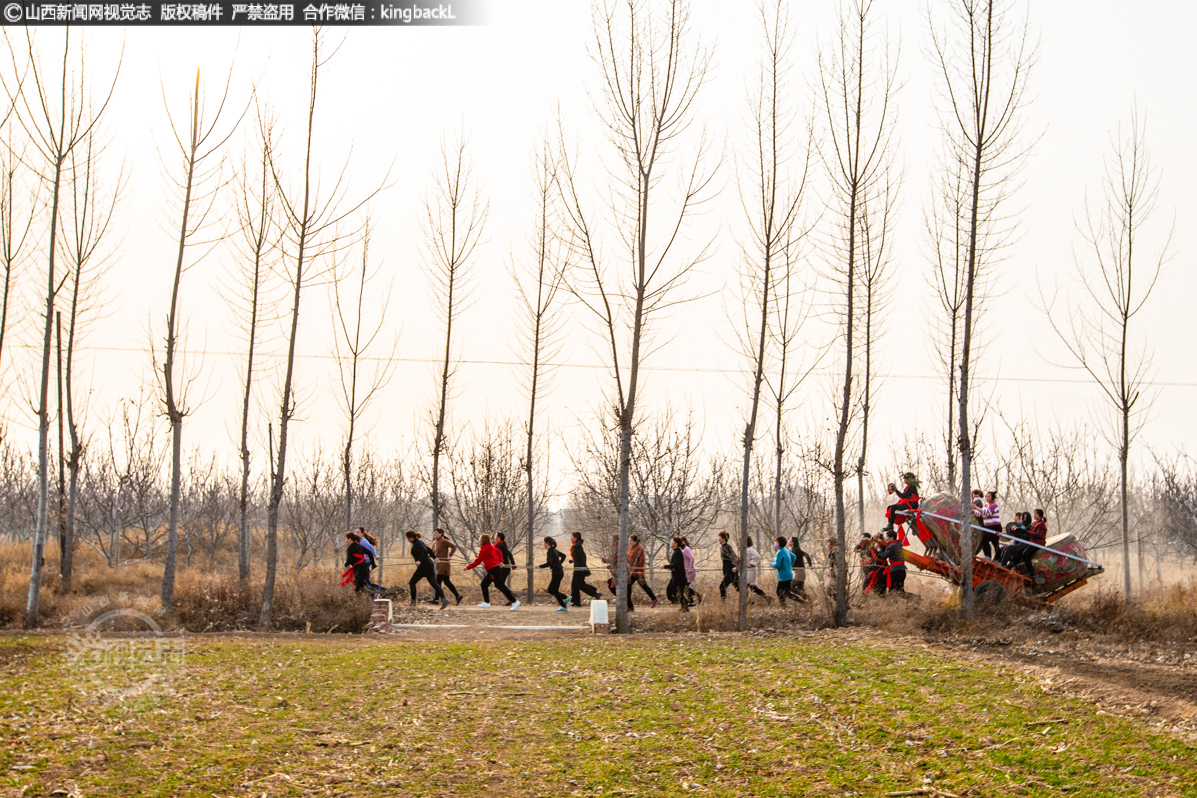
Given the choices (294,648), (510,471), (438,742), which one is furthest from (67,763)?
(510,471)

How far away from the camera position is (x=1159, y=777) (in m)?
6.97

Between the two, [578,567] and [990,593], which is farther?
[578,567]

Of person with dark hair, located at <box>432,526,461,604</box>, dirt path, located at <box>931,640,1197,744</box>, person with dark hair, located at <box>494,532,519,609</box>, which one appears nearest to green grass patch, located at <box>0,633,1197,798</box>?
dirt path, located at <box>931,640,1197,744</box>

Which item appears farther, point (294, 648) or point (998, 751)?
point (294, 648)

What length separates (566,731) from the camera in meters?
8.79

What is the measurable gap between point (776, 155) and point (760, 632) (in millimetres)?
9627

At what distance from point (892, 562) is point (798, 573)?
3797 mm

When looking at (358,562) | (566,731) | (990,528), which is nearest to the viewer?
(566,731)

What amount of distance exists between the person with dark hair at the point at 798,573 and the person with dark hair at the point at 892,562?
1.44 metres

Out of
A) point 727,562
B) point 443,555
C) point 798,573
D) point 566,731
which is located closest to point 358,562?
point 443,555

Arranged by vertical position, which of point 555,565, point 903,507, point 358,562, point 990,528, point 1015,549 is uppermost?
point 903,507

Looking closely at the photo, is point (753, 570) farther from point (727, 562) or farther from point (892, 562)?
point (892, 562)

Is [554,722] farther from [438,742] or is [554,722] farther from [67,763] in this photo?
[67,763]

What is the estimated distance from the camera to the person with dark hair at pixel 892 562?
1820 centimetres
